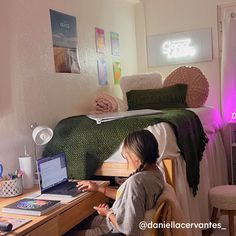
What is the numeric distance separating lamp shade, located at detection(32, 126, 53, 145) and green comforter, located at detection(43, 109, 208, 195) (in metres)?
0.14

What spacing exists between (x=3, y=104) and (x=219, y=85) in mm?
2576

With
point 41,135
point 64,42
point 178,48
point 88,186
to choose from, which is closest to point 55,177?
point 88,186

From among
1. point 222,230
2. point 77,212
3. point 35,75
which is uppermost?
point 35,75

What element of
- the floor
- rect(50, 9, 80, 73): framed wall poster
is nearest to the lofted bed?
the floor

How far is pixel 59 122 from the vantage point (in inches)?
106

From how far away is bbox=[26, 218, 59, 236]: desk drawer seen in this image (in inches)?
61.4

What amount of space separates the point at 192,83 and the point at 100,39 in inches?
40.7

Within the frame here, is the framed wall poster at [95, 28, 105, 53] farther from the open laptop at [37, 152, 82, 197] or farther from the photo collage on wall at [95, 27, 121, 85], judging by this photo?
the open laptop at [37, 152, 82, 197]

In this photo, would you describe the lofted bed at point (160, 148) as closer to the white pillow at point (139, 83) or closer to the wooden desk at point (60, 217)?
the wooden desk at point (60, 217)

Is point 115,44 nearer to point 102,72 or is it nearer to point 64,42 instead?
point 102,72

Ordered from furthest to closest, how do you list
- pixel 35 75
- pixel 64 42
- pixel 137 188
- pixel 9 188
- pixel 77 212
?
pixel 64 42
pixel 35 75
pixel 9 188
pixel 77 212
pixel 137 188

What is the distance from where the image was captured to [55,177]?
6.98 ft

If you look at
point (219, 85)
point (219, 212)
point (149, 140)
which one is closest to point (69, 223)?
point (149, 140)

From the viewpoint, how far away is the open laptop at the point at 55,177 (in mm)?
2012
